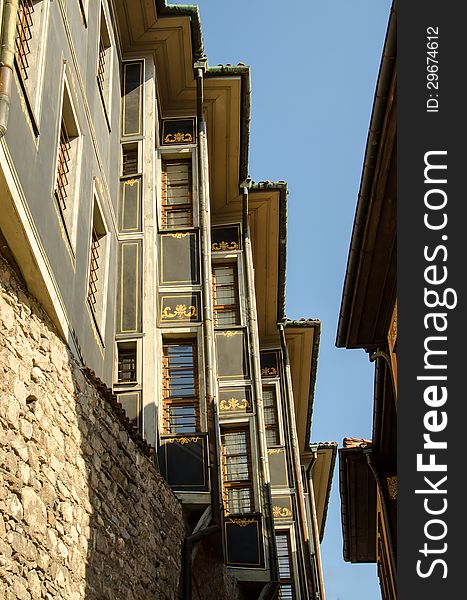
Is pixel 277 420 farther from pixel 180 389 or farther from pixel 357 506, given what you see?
pixel 180 389

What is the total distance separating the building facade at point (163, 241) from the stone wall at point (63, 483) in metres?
0.53

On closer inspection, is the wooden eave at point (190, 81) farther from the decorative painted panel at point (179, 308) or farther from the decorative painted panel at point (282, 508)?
the decorative painted panel at point (282, 508)

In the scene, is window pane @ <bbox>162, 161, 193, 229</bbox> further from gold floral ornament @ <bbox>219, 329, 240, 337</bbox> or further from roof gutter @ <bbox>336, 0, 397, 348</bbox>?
roof gutter @ <bbox>336, 0, 397, 348</bbox>

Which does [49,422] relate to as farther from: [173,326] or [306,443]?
[306,443]

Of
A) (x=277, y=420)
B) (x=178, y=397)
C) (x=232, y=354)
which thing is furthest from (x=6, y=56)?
(x=277, y=420)

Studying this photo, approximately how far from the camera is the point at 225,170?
1869cm

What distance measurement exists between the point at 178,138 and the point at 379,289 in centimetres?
696

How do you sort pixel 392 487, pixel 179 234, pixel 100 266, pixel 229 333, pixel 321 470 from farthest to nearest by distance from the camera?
pixel 321 470
pixel 229 333
pixel 392 487
pixel 179 234
pixel 100 266

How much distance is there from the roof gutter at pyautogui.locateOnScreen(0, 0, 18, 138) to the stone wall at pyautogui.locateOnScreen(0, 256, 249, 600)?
1120 mm

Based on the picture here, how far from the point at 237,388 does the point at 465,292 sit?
11523 millimetres

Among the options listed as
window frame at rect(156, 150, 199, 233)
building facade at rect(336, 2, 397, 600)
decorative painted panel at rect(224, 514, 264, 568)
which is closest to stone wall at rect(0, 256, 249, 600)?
building facade at rect(336, 2, 397, 600)

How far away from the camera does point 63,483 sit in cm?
743

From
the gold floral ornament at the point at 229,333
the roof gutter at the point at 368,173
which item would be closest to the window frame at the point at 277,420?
the gold floral ornament at the point at 229,333

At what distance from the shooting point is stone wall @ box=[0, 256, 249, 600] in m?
6.40
